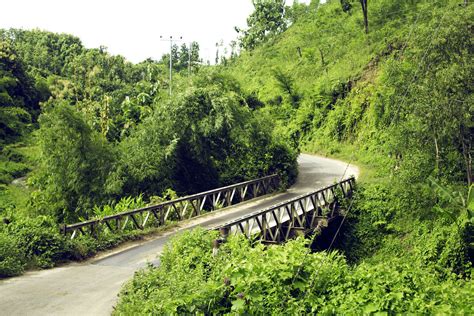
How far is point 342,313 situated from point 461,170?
1649cm

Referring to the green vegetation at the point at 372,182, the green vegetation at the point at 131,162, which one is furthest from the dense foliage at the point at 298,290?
the green vegetation at the point at 131,162

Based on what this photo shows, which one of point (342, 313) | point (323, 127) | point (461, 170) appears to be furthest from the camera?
point (323, 127)

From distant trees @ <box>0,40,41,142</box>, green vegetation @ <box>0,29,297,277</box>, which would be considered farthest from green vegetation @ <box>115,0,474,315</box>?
distant trees @ <box>0,40,41,142</box>

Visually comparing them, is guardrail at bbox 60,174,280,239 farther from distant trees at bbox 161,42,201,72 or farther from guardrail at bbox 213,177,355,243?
distant trees at bbox 161,42,201,72

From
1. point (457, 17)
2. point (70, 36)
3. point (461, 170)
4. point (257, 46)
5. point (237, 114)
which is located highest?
point (70, 36)

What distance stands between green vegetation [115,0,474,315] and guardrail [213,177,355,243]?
Result: 0.91 m

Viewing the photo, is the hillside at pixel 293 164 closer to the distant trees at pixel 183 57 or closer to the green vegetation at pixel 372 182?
the green vegetation at pixel 372 182

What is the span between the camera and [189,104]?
2452cm

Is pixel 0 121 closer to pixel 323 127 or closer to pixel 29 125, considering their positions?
pixel 29 125

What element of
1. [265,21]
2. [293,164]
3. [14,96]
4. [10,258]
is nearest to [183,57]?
[265,21]

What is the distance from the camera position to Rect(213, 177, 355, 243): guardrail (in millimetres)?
14891

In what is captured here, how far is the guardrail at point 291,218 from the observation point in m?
14.9

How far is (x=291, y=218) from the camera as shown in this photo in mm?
17734

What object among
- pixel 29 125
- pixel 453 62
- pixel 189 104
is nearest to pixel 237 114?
pixel 189 104
